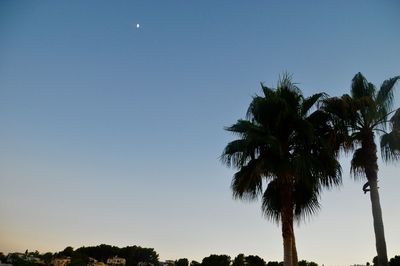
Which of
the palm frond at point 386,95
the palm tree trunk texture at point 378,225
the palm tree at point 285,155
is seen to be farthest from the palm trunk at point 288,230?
the palm frond at point 386,95

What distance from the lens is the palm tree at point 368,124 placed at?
1318cm

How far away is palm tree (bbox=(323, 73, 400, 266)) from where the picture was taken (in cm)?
1318

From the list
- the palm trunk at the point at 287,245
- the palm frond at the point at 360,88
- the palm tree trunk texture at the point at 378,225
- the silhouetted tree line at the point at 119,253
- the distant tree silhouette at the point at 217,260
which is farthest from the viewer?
the silhouetted tree line at the point at 119,253

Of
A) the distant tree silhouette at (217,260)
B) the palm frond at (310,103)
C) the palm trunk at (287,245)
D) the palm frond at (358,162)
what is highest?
the palm frond at (310,103)

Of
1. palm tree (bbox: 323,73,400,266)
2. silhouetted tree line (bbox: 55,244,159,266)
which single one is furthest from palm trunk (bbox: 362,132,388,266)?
silhouetted tree line (bbox: 55,244,159,266)

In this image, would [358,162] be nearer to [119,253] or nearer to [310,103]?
[310,103]

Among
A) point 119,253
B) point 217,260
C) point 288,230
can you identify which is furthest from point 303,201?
point 119,253

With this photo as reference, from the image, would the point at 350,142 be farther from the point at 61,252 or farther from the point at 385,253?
the point at 61,252

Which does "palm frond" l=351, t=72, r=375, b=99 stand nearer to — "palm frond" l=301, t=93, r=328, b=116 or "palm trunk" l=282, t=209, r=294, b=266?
"palm frond" l=301, t=93, r=328, b=116

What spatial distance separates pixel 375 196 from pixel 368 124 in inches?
99.6

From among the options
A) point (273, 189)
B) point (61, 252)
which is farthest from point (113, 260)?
point (273, 189)

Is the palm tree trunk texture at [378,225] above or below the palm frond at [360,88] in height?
below

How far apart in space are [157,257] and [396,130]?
147219 mm

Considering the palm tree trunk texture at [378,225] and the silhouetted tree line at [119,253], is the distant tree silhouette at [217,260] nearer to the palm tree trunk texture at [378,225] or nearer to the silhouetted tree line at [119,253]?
the palm tree trunk texture at [378,225]
